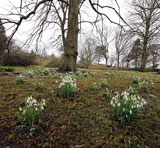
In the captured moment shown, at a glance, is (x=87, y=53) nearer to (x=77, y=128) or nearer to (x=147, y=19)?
(x=147, y=19)

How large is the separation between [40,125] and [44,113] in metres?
0.29

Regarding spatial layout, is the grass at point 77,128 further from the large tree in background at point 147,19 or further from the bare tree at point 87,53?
the bare tree at point 87,53

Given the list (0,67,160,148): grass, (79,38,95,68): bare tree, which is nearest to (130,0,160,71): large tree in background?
(0,67,160,148): grass

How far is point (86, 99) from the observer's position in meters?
2.30

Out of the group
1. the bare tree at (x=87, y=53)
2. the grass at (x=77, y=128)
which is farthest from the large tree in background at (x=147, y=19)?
the bare tree at (x=87, y=53)

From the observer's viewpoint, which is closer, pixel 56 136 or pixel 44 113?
pixel 56 136

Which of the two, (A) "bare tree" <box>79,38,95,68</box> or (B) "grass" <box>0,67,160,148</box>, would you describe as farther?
(A) "bare tree" <box>79,38,95,68</box>

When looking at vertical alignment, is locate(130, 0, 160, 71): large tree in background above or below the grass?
above

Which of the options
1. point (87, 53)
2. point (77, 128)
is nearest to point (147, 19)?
point (77, 128)

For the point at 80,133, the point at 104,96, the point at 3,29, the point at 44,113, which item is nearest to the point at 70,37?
the point at 3,29

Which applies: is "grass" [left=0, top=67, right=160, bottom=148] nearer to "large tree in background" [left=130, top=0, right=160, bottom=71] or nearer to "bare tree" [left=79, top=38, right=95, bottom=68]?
"large tree in background" [left=130, top=0, right=160, bottom=71]

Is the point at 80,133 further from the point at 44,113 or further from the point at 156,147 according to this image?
the point at 156,147

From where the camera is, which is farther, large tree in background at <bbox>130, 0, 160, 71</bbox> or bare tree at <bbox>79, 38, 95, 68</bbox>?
bare tree at <bbox>79, 38, 95, 68</bbox>

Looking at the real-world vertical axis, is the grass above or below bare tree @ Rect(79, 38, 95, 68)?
below
